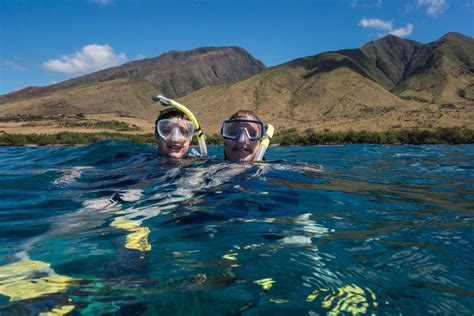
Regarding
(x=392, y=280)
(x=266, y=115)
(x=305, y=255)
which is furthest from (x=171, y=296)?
(x=266, y=115)

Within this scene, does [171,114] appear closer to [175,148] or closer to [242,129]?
[175,148]

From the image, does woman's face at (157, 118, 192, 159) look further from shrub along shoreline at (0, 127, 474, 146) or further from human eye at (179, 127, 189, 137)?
shrub along shoreline at (0, 127, 474, 146)

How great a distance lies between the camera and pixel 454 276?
2785 millimetres

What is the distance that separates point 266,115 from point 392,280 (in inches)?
3869

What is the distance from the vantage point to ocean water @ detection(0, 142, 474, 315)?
2334 mm

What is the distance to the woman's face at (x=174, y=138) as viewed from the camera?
7.00 m

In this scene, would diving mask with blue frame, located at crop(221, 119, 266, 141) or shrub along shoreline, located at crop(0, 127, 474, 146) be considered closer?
diving mask with blue frame, located at crop(221, 119, 266, 141)

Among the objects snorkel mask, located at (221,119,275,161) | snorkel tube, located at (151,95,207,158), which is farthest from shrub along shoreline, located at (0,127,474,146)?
snorkel mask, located at (221,119,275,161)

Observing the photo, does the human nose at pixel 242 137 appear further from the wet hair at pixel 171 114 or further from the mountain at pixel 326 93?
the mountain at pixel 326 93

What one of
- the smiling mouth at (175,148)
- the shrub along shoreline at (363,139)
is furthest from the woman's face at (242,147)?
the shrub along shoreline at (363,139)

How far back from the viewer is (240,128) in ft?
21.5

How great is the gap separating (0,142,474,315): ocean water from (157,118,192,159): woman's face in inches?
28.3

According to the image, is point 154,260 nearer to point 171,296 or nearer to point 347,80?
point 171,296

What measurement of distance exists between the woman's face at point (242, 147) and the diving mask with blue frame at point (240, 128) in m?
0.02
